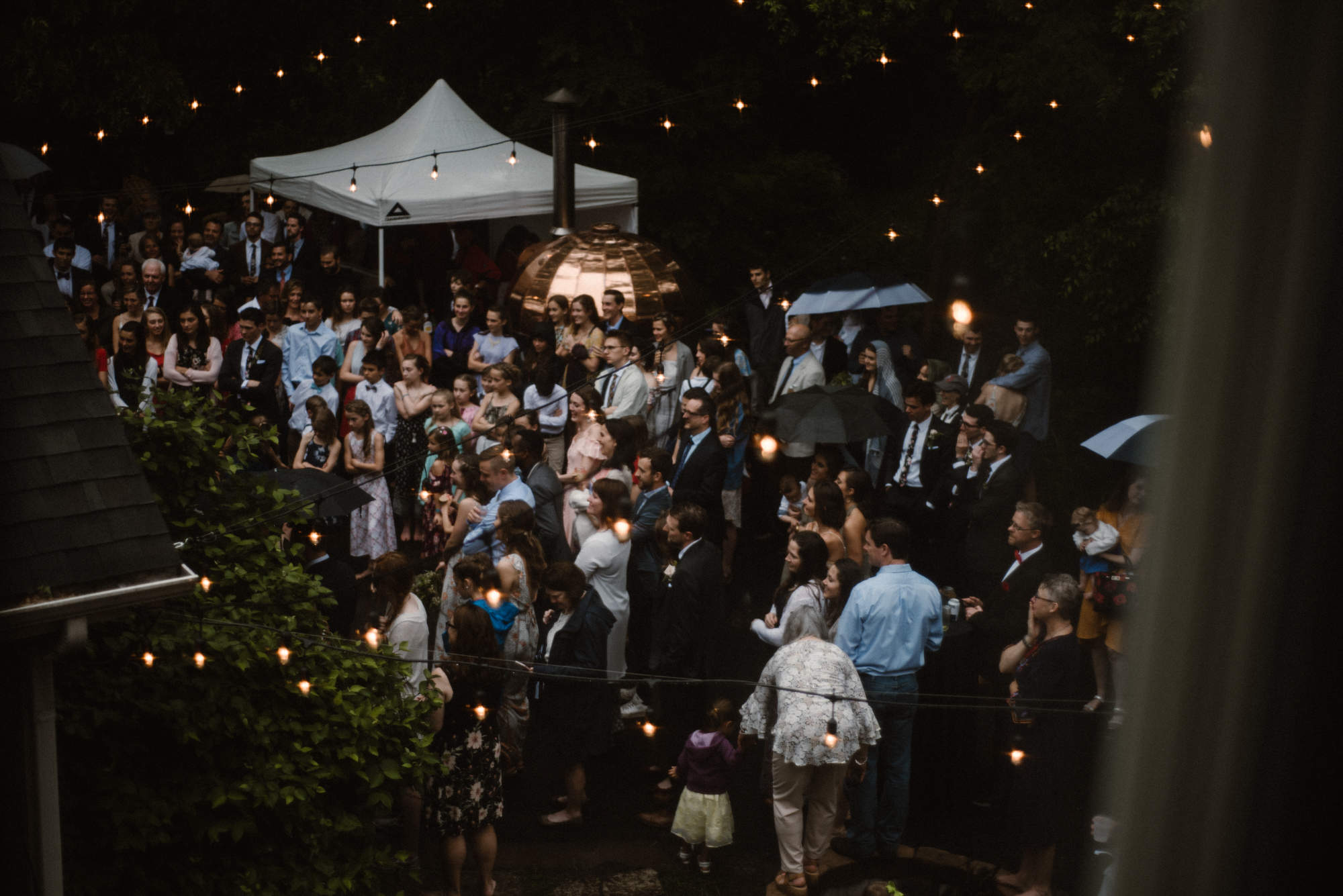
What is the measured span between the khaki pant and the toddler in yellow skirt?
30 centimetres

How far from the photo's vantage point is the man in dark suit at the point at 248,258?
12758 millimetres

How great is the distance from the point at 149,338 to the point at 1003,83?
849 cm

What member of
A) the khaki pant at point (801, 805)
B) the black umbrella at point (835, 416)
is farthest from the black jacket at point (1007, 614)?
the black umbrella at point (835, 416)

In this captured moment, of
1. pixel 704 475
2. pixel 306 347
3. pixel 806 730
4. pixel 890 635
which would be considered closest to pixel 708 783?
pixel 806 730

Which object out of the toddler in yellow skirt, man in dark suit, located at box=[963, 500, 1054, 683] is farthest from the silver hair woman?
man in dark suit, located at box=[963, 500, 1054, 683]

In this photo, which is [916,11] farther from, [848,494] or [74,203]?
[74,203]

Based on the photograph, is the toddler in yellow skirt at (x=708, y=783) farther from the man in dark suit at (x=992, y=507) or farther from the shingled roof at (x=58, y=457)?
the shingled roof at (x=58, y=457)

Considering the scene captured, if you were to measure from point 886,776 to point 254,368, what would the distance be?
250 inches

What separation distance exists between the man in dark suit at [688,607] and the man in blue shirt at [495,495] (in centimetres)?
101

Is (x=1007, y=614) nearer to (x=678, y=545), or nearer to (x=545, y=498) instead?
(x=678, y=545)

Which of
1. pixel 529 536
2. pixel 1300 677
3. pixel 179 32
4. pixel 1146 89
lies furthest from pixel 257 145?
pixel 1300 677

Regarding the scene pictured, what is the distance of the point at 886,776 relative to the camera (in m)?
5.99

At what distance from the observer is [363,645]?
17.1ft

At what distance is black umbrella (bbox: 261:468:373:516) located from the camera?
6941 millimetres
